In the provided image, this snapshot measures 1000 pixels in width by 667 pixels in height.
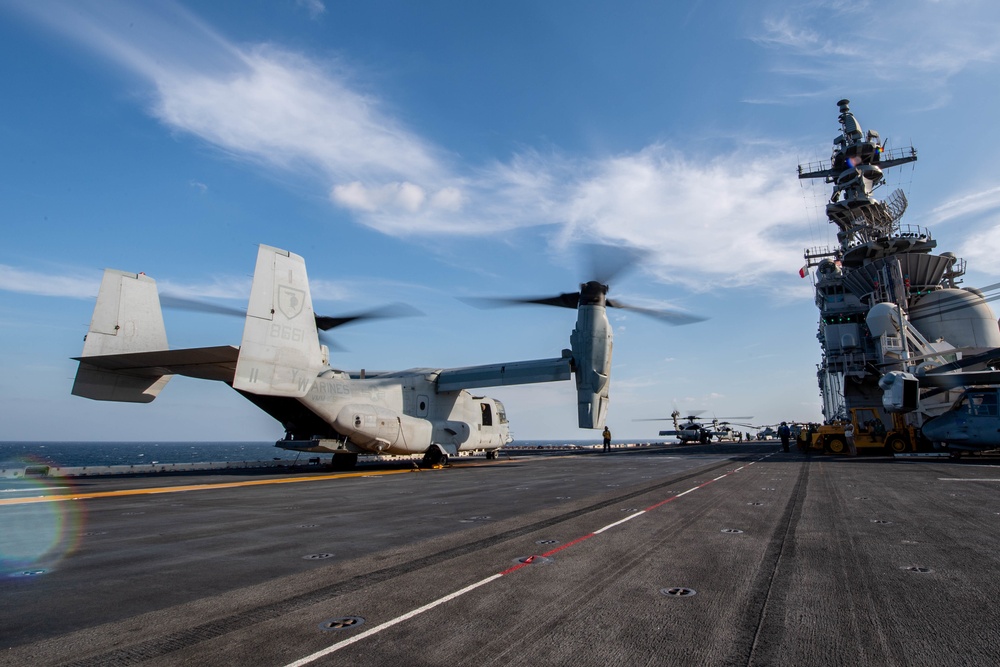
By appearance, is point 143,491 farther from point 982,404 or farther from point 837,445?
point 837,445

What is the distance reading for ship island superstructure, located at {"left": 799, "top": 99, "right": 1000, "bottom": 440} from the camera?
135 feet

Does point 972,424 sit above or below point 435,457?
above

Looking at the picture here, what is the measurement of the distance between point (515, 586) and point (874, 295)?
5510cm

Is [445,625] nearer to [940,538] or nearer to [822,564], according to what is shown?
[822,564]

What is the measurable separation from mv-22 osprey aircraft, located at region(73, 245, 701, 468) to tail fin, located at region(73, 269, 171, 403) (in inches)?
1.3

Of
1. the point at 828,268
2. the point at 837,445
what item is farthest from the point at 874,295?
the point at 837,445

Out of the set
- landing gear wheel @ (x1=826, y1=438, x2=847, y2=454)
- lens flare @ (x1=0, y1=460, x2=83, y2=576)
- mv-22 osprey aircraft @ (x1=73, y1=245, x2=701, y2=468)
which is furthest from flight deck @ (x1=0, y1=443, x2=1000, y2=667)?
landing gear wheel @ (x1=826, y1=438, x2=847, y2=454)

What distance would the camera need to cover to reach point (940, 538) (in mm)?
7363

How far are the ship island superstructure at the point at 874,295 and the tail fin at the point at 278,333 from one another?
3746cm

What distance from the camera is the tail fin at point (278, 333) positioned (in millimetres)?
16484

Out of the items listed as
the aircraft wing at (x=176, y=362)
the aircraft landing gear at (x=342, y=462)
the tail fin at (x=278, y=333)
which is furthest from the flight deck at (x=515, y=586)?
the aircraft landing gear at (x=342, y=462)

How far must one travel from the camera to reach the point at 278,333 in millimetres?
17281

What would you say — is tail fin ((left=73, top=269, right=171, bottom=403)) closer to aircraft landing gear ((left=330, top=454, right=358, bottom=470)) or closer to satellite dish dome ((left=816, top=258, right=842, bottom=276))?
aircraft landing gear ((left=330, top=454, right=358, bottom=470))

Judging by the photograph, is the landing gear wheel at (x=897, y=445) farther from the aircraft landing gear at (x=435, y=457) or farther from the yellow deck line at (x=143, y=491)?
the yellow deck line at (x=143, y=491)
